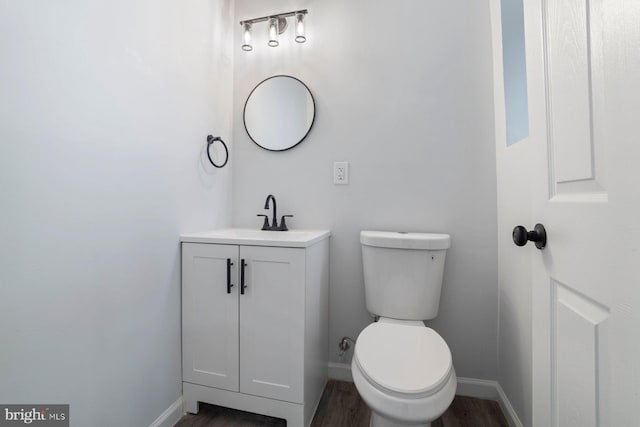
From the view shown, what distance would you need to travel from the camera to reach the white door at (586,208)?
1.27ft

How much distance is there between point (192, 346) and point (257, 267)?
520 millimetres

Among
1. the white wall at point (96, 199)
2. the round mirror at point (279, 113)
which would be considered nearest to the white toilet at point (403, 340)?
the round mirror at point (279, 113)

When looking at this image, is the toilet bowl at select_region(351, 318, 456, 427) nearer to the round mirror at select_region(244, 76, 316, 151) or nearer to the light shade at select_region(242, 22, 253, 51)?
the round mirror at select_region(244, 76, 316, 151)

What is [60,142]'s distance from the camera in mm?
826

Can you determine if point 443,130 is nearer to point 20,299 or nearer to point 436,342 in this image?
point 436,342

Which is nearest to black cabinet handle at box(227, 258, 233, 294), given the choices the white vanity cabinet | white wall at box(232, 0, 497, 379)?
the white vanity cabinet

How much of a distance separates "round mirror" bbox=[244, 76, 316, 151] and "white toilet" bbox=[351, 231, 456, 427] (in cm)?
75

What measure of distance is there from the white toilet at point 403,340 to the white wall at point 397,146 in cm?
21

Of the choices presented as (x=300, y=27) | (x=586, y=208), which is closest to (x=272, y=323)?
(x=586, y=208)

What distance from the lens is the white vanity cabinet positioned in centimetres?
117

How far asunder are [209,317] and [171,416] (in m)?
0.46

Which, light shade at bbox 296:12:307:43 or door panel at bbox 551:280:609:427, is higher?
light shade at bbox 296:12:307:43

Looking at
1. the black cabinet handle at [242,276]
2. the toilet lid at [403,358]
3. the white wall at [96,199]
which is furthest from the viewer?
the black cabinet handle at [242,276]

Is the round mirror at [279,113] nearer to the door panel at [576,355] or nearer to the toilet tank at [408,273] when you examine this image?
the toilet tank at [408,273]
